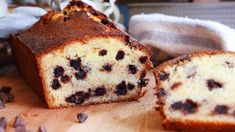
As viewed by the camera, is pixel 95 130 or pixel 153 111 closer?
pixel 95 130

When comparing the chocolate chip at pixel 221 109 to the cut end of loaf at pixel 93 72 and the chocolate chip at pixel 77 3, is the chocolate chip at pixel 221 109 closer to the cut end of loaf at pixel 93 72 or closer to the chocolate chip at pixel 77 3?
the cut end of loaf at pixel 93 72

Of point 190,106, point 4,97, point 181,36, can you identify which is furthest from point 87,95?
point 181,36

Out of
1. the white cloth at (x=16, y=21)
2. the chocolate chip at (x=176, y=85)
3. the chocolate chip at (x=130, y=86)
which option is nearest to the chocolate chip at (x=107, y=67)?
the chocolate chip at (x=130, y=86)

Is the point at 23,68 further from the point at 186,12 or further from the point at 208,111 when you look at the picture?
the point at 186,12

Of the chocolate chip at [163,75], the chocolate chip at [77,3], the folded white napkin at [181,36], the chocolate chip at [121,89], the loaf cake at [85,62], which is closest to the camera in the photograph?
the chocolate chip at [163,75]

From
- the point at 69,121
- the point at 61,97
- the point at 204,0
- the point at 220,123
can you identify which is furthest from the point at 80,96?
the point at 204,0

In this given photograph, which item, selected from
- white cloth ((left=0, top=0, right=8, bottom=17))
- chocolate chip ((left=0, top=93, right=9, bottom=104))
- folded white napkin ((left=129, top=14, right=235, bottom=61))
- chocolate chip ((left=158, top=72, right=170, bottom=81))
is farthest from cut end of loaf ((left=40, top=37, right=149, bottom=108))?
white cloth ((left=0, top=0, right=8, bottom=17))
